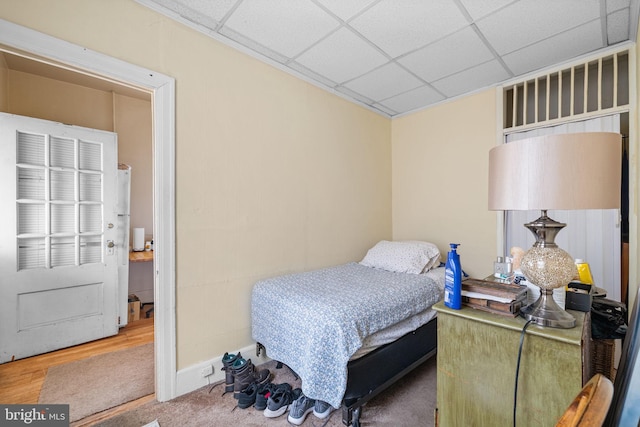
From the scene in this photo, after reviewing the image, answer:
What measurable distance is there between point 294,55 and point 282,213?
4.29ft

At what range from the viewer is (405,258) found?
2531 mm

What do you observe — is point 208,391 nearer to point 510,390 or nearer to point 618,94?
point 510,390

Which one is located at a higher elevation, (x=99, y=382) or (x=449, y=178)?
(x=449, y=178)

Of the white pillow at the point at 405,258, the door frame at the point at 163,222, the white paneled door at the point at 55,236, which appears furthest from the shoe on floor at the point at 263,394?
the white paneled door at the point at 55,236

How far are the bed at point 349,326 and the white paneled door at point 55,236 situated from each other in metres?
1.77

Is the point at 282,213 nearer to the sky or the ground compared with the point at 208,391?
nearer to the sky

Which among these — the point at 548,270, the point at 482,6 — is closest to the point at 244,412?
the point at 548,270

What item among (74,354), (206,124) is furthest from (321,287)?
(74,354)

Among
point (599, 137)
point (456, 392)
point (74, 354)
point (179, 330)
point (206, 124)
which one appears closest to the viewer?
point (599, 137)

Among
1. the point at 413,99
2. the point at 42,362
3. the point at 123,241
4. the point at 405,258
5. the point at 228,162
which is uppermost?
the point at 413,99

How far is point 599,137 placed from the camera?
3.04 feet

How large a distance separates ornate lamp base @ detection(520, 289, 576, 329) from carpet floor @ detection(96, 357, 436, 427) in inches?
37.9

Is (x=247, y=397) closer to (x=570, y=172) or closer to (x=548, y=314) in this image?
(x=548, y=314)

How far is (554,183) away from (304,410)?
169 cm
